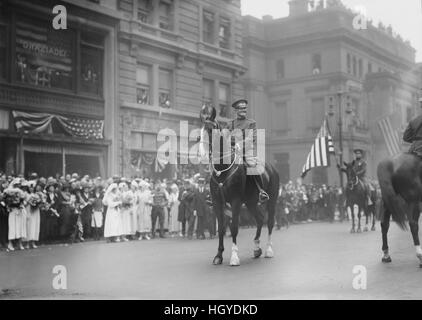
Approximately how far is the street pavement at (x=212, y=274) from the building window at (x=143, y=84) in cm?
534

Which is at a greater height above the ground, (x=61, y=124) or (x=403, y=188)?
(x=61, y=124)

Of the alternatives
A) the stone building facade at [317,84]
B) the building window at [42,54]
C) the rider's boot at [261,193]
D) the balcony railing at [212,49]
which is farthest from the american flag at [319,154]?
the rider's boot at [261,193]

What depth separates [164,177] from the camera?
19750 millimetres

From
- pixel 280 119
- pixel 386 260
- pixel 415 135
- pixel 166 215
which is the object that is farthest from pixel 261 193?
pixel 280 119

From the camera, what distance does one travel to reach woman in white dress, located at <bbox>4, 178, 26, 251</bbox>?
13633 millimetres

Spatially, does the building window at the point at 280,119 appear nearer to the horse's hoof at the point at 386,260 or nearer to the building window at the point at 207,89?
the building window at the point at 207,89

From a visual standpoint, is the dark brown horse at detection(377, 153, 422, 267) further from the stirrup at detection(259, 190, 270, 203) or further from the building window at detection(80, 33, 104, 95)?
the building window at detection(80, 33, 104, 95)

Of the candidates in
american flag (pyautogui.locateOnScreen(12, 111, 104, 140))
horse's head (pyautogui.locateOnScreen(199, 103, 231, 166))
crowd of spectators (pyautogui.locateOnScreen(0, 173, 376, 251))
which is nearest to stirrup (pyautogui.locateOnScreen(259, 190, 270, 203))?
horse's head (pyautogui.locateOnScreen(199, 103, 231, 166))

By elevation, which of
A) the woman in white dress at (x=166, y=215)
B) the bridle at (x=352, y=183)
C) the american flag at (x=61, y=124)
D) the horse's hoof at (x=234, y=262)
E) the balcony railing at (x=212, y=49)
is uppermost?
the balcony railing at (x=212, y=49)

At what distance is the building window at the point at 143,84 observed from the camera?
52.2ft

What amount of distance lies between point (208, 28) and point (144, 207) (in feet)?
19.1

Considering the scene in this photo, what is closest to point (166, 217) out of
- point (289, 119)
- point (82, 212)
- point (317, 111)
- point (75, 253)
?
point (82, 212)

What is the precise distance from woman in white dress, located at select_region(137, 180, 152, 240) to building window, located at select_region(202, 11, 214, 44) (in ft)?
16.1

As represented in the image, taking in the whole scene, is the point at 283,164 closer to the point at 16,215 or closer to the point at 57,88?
the point at 57,88
